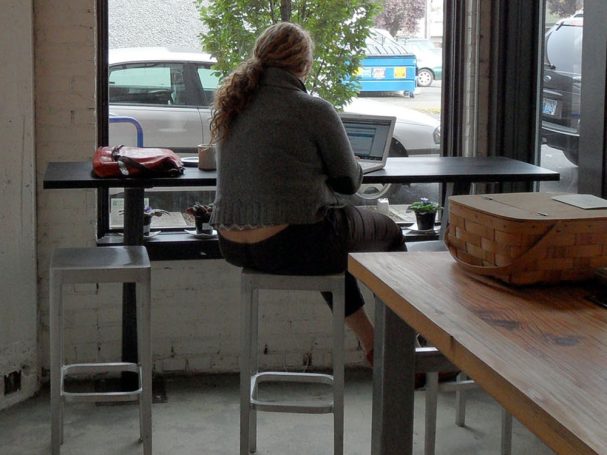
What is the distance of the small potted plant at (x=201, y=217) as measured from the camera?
13.5 feet

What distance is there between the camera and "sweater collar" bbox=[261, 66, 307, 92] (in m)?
3.16

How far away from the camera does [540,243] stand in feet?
5.05

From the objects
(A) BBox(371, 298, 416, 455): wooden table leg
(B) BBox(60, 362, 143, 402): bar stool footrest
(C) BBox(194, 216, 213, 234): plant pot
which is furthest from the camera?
(C) BBox(194, 216, 213, 234): plant pot

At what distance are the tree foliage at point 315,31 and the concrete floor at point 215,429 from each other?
4.47 ft

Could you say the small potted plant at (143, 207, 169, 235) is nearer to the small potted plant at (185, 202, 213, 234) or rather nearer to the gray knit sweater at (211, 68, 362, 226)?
the small potted plant at (185, 202, 213, 234)

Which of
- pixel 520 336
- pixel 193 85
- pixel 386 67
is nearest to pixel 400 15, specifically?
pixel 386 67

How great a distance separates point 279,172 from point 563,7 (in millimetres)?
1535

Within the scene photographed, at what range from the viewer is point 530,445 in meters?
3.42

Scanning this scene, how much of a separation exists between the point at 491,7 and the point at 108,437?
2419mm

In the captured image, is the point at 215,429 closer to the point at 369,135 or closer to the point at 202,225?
the point at 202,225

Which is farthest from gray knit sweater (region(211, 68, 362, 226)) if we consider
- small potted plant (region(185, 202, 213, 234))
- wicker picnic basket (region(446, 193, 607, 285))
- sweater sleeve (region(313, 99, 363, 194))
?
wicker picnic basket (region(446, 193, 607, 285))

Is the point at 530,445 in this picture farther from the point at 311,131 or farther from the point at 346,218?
the point at 311,131

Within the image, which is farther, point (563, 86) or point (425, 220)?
point (425, 220)

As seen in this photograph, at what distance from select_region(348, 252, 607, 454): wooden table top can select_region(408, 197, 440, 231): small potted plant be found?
7.98ft
